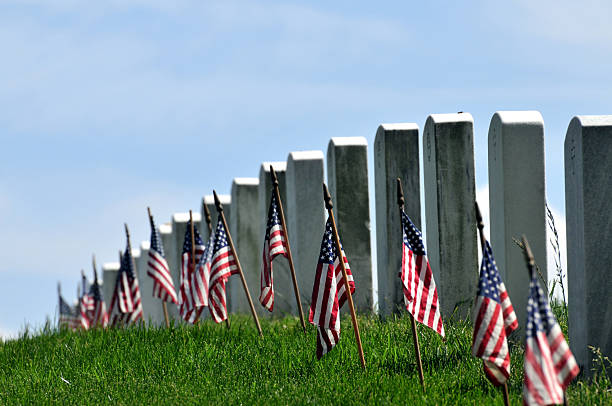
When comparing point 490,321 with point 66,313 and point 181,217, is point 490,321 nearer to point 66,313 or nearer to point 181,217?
point 181,217

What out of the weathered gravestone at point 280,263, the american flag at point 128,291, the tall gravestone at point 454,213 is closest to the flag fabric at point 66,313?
the american flag at point 128,291

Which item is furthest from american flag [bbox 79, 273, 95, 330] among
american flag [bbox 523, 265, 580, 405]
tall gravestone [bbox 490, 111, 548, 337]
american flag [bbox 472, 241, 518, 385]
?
american flag [bbox 523, 265, 580, 405]

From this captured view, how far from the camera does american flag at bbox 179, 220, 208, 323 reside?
1151 centimetres

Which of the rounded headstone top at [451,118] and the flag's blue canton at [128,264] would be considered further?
the flag's blue canton at [128,264]

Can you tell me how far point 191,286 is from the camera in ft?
38.5

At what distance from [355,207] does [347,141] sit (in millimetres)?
846

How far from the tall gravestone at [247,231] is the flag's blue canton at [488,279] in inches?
373

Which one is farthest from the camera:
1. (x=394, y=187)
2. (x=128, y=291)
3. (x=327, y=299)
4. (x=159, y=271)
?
(x=128, y=291)

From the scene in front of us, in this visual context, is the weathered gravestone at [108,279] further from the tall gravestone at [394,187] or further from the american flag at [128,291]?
the tall gravestone at [394,187]

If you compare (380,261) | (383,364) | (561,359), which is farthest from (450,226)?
(561,359)

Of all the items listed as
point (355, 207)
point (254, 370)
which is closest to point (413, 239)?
point (254, 370)

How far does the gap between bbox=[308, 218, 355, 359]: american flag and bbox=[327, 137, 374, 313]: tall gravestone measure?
3.74 meters

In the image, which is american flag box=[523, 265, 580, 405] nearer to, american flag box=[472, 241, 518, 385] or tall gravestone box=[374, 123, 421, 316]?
american flag box=[472, 241, 518, 385]

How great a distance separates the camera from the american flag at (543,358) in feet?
18.5
